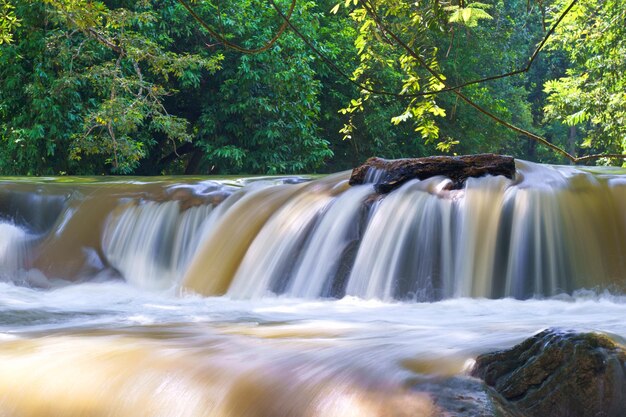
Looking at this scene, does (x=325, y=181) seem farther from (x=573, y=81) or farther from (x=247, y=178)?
(x=573, y=81)

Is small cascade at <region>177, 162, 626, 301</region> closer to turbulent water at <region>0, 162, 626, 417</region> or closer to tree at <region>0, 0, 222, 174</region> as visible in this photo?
turbulent water at <region>0, 162, 626, 417</region>

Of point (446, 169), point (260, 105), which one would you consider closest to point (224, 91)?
point (260, 105)

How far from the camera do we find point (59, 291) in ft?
25.5

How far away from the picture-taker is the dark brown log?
283 inches

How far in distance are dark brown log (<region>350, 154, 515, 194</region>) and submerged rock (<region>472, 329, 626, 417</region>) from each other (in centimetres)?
421

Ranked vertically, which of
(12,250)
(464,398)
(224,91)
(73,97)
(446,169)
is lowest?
(12,250)

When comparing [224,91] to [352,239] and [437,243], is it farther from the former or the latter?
[437,243]

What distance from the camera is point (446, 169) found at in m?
7.30

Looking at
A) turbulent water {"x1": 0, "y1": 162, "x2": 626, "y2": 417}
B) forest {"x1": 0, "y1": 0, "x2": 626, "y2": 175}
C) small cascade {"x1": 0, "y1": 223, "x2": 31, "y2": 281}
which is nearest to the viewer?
turbulent water {"x1": 0, "y1": 162, "x2": 626, "y2": 417}

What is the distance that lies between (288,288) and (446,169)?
63.4 inches

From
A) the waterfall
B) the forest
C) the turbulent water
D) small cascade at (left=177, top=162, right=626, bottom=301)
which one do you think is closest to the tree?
the forest

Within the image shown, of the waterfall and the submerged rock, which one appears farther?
the waterfall

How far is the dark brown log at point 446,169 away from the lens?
719 centimetres

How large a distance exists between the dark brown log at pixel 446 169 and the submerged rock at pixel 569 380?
13.8ft
